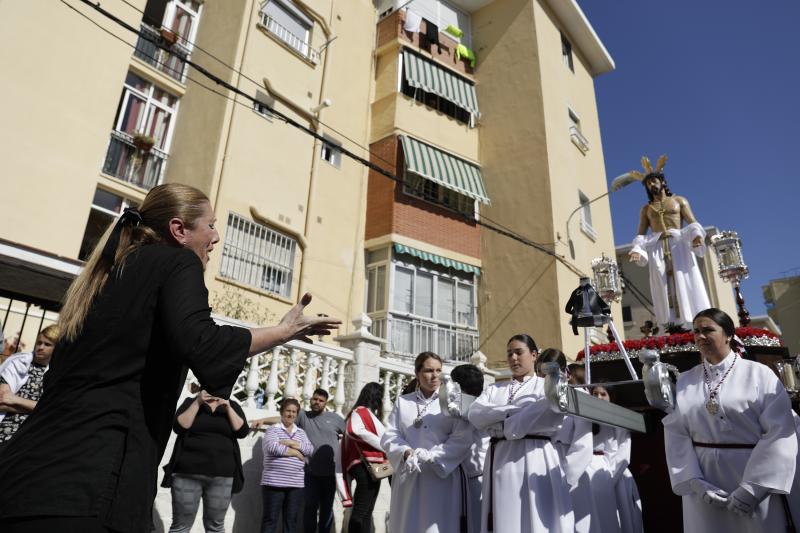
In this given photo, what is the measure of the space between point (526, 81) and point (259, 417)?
14.3m

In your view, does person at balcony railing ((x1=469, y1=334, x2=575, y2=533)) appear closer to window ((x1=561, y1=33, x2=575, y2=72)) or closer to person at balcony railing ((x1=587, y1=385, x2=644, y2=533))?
person at balcony railing ((x1=587, y1=385, x2=644, y2=533))

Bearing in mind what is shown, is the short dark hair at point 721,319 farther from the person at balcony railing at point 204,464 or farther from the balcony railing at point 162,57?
the balcony railing at point 162,57

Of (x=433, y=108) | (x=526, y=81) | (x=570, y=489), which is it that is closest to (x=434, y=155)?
(x=433, y=108)

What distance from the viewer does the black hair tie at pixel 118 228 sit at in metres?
1.88

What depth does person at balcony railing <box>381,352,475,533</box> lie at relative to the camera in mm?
4688

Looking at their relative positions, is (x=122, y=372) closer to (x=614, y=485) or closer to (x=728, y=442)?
(x=728, y=442)

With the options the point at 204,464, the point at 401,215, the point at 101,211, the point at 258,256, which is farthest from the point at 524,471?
the point at 101,211

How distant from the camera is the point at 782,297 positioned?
40688 mm

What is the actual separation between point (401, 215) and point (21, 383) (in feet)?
38.5

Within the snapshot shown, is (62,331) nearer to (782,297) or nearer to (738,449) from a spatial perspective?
(738,449)

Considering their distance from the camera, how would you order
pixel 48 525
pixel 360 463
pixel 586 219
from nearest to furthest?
pixel 48 525 < pixel 360 463 < pixel 586 219

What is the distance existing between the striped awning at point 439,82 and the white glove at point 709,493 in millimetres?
14971

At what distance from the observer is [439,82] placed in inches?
699

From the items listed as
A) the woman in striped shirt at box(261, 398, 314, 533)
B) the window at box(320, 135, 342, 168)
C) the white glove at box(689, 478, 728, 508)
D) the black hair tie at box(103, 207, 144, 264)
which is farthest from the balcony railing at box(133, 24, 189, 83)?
the white glove at box(689, 478, 728, 508)
